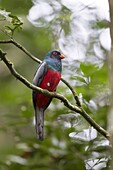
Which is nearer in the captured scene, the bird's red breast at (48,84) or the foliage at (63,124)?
the foliage at (63,124)

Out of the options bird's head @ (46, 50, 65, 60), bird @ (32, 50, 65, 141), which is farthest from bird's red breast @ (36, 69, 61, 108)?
bird's head @ (46, 50, 65, 60)

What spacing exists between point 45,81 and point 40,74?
8 cm

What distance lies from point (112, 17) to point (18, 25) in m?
1.21

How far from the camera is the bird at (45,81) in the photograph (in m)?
3.55

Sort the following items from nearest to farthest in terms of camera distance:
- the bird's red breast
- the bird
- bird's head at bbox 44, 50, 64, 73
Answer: the bird
the bird's red breast
bird's head at bbox 44, 50, 64, 73

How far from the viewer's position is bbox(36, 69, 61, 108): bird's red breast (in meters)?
3.67

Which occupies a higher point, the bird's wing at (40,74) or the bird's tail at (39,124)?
the bird's wing at (40,74)

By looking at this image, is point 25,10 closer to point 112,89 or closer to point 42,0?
point 42,0

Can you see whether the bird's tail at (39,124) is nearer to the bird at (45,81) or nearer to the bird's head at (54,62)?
the bird at (45,81)

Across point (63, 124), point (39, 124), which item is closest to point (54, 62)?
point (63, 124)

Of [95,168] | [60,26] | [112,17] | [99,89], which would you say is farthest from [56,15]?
[112,17]

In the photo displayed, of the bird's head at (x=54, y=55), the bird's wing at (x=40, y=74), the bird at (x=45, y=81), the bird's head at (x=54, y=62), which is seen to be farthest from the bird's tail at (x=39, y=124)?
the bird's head at (x=54, y=55)

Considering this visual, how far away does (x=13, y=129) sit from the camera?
13.7 feet

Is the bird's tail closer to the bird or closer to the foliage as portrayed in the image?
the bird
